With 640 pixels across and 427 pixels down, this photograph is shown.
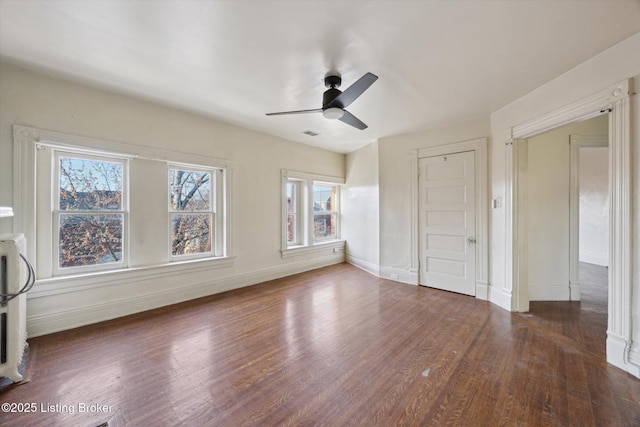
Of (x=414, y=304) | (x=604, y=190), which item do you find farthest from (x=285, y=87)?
(x=604, y=190)

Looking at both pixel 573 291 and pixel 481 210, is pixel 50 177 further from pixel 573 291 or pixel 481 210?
pixel 573 291

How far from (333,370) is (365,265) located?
3.34 meters

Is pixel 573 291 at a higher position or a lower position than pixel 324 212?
lower

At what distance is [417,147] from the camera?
420 cm

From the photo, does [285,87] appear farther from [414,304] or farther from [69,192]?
[414,304]

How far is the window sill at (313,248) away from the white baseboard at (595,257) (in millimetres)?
5725

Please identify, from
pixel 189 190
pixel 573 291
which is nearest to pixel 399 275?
pixel 573 291

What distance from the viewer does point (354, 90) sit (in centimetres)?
218

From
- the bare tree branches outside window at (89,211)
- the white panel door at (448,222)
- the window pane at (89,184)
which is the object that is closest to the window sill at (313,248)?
the white panel door at (448,222)

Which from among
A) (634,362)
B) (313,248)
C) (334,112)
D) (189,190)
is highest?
(334,112)

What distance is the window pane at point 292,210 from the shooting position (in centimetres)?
509

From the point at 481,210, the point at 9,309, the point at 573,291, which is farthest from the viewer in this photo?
the point at 481,210

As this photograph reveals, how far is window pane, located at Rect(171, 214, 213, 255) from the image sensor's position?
351 centimetres

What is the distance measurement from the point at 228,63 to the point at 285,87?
2.07 ft
